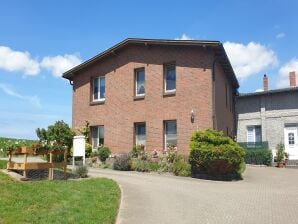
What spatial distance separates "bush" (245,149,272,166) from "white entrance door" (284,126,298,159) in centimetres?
350

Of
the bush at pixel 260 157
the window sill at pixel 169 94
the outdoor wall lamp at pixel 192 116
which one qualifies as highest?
the window sill at pixel 169 94

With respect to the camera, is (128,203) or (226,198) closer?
(128,203)

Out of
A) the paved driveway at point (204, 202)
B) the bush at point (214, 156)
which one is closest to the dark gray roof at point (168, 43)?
the bush at point (214, 156)

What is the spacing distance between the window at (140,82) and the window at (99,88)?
8.68 ft

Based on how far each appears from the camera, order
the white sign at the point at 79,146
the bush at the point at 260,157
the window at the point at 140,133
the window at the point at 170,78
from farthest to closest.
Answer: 1. the bush at the point at 260,157
2. the window at the point at 140,133
3. the window at the point at 170,78
4. the white sign at the point at 79,146

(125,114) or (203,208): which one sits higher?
(125,114)

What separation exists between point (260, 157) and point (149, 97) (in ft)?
29.0

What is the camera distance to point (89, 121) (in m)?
26.2

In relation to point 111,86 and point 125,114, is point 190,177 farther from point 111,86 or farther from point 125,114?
point 111,86

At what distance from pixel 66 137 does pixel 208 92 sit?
8528 millimetres

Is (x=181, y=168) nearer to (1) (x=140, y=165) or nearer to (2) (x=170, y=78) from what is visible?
(1) (x=140, y=165)

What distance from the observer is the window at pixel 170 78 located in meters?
23.0

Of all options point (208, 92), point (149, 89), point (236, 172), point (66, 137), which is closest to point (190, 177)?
point (236, 172)

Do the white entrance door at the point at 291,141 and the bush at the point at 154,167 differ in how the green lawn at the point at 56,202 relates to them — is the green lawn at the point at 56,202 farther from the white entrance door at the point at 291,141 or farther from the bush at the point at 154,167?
the white entrance door at the point at 291,141
